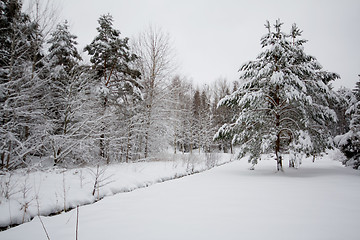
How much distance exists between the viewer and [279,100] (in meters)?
8.33

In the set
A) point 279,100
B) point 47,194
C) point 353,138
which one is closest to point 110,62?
point 47,194

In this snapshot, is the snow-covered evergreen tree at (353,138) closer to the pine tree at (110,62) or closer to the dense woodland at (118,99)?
the dense woodland at (118,99)

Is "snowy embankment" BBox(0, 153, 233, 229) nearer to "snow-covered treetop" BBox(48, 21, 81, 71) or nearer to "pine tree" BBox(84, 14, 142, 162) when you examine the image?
"pine tree" BBox(84, 14, 142, 162)

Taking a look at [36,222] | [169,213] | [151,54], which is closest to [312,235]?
[169,213]

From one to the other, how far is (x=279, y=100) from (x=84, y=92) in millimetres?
10194

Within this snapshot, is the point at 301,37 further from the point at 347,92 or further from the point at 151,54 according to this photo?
the point at 151,54

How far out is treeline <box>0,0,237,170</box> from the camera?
7145 mm

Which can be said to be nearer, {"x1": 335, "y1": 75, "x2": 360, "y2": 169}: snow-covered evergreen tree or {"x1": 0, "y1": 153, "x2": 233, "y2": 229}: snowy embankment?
{"x1": 0, "y1": 153, "x2": 233, "y2": 229}: snowy embankment

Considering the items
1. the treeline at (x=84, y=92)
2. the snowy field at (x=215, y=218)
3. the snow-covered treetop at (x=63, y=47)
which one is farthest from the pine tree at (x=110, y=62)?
the snowy field at (x=215, y=218)

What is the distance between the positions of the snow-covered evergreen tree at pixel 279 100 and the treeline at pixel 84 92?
19.5ft

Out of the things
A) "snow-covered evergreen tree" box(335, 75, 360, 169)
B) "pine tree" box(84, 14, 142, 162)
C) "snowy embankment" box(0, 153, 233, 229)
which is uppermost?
"pine tree" box(84, 14, 142, 162)

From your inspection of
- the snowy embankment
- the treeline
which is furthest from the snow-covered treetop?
the snowy embankment

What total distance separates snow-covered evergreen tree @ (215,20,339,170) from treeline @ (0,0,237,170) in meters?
5.94

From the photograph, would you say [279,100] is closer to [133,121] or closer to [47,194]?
[133,121]
